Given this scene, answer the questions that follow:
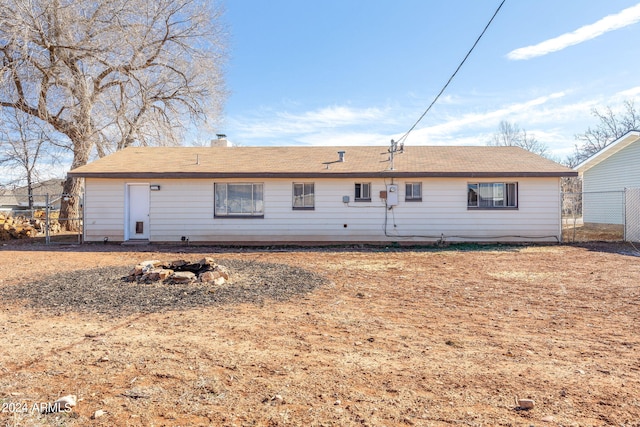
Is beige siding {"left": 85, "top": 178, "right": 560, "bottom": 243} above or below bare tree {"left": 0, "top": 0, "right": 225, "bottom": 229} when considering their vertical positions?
below

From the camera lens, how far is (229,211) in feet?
44.5

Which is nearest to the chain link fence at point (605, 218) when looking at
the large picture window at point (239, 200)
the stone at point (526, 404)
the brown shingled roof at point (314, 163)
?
the brown shingled roof at point (314, 163)

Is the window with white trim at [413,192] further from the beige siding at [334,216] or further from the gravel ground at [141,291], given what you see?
the gravel ground at [141,291]

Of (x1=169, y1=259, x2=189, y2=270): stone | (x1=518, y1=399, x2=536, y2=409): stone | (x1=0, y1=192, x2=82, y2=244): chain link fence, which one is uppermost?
(x1=0, y1=192, x2=82, y2=244): chain link fence

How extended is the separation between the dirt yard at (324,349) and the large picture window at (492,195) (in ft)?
18.6

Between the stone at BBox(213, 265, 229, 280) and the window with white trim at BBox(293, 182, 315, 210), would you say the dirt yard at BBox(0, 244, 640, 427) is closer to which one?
the stone at BBox(213, 265, 229, 280)

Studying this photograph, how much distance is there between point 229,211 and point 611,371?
11.7 metres

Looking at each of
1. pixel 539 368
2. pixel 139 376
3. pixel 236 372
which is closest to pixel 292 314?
pixel 236 372

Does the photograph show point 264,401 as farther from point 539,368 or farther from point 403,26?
point 403,26

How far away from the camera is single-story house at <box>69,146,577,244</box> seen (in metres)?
13.2

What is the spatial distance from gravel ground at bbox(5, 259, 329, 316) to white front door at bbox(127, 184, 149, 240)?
592cm

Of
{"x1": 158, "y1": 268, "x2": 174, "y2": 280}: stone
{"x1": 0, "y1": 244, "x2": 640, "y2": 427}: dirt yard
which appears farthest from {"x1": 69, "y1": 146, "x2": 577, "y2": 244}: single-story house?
{"x1": 158, "y1": 268, "x2": 174, "y2": 280}: stone

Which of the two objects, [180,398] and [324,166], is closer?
[180,398]

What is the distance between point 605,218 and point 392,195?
11361mm
